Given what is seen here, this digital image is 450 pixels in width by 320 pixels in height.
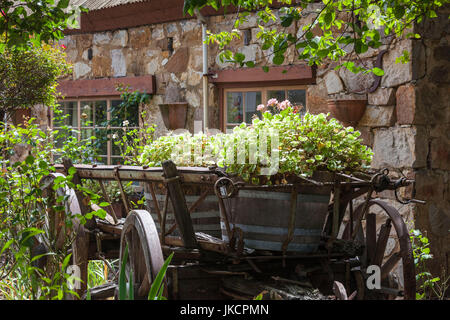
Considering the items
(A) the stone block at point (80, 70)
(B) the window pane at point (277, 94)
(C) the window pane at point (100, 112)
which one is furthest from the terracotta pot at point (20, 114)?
(B) the window pane at point (277, 94)

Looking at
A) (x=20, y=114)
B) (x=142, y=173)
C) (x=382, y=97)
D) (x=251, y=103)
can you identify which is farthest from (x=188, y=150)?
(x=20, y=114)

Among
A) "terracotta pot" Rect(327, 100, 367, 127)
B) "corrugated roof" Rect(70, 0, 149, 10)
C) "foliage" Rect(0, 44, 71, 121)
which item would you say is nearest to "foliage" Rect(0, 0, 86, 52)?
"terracotta pot" Rect(327, 100, 367, 127)

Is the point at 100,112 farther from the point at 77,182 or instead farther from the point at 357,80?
the point at 77,182

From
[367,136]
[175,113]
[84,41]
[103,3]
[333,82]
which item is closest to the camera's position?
[367,136]

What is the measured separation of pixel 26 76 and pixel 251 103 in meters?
2.41

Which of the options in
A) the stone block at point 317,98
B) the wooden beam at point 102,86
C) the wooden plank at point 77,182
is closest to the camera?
the wooden plank at point 77,182

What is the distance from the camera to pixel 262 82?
5855 mm

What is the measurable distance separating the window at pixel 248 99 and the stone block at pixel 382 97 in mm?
892

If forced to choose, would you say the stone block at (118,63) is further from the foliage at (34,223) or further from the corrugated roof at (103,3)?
the foliage at (34,223)

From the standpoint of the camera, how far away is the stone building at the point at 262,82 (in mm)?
4512

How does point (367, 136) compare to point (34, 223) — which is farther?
point (367, 136)

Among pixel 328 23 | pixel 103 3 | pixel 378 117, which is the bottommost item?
pixel 378 117
